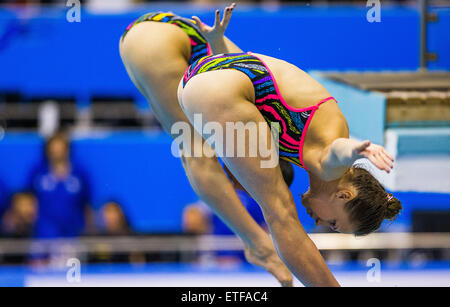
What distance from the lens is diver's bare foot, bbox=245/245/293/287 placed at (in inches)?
77.2

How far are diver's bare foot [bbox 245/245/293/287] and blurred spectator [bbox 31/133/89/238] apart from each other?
0.92 m

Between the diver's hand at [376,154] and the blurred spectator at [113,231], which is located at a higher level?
the blurred spectator at [113,231]

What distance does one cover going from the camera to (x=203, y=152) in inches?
76.7

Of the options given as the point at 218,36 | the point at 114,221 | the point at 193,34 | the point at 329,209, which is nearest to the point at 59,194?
the point at 114,221

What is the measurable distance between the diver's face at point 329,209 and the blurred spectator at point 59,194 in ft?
3.93

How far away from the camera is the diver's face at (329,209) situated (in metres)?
1.68

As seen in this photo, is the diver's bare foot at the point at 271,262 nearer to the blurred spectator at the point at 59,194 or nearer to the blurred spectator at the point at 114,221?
the blurred spectator at the point at 114,221

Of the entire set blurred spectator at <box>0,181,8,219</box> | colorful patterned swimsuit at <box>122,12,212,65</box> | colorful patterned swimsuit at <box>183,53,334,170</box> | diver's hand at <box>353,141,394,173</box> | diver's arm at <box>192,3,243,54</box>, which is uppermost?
blurred spectator at <box>0,181,8,219</box>

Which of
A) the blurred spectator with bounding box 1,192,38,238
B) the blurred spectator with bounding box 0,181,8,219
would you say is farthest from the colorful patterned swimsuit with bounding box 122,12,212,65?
the blurred spectator with bounding box 0,181,8,219

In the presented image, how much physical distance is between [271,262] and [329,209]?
354mm

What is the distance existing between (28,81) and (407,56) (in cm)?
156

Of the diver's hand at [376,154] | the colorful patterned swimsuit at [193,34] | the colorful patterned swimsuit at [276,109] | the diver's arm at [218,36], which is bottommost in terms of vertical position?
the diver's hand at [376,154]

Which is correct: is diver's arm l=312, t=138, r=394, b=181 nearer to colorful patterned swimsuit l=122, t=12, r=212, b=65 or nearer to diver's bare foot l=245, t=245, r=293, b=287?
diver's bare foot l=245, t=245, r=293, b=287

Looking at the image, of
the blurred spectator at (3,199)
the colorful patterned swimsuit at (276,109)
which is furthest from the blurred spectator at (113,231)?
the colorful patterned swimsuit at (276,109)
